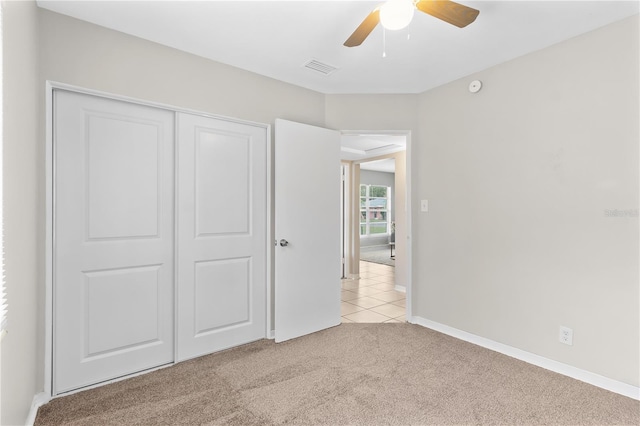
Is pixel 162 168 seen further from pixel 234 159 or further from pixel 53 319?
pixel 53 319

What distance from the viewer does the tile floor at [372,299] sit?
3723mm

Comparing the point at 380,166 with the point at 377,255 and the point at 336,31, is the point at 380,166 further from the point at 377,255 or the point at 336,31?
the point at 336,31

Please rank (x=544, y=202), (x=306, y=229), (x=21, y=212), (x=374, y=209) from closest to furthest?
(x=21, y=212)
(x=544, y=202)
(x=306, y=229)
(x=374, y=209)

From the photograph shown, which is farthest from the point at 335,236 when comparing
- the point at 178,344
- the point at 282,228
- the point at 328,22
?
the point at 328,22

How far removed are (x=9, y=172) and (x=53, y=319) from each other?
1.15m

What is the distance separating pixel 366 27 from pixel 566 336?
257cm

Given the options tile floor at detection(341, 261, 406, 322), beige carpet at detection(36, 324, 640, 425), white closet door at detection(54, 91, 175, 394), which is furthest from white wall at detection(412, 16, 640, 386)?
white closet door at detection(54, 91, 175, 394)

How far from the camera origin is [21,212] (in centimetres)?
163

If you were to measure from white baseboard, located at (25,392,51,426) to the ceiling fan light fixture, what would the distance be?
2.82 m

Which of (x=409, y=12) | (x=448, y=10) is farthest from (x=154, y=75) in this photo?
(x=448, y=10)

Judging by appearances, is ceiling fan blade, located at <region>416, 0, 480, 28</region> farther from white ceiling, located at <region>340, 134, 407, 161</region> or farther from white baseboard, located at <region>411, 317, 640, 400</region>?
white ceiling, located at <region>340, 134, 407, 161</region>

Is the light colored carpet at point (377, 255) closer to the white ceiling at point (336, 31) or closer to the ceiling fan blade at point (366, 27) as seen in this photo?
the white ceiling at point (336, 31)

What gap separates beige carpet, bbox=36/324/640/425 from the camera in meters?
1.87

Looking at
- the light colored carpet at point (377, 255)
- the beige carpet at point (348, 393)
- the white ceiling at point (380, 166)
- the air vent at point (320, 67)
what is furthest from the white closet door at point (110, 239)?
the white ceiling at point (380, 166)
